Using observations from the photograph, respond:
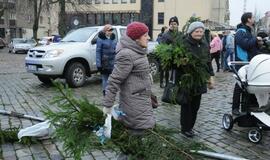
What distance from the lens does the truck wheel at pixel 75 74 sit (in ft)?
38.2

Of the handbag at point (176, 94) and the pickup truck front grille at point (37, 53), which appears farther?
the pickup truck front grille at point (37, 53)

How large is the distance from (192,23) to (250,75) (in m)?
1.16

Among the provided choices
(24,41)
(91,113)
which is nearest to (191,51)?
(91,113)

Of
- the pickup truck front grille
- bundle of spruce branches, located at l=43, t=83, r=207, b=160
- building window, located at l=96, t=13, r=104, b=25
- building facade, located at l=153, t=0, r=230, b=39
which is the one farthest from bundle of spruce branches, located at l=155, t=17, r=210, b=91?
building window, located at l=96, t=13, r=104, b=25

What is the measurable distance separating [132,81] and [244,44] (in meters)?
3.50

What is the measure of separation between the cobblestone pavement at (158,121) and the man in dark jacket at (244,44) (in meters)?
0.55

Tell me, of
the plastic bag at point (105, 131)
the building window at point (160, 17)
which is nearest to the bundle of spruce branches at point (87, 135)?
the plastic bag at point (105, 131)

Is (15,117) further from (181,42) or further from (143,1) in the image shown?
(143,1)

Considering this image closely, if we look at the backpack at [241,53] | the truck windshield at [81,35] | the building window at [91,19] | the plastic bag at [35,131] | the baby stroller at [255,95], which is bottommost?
the plastic bag at [35,131]

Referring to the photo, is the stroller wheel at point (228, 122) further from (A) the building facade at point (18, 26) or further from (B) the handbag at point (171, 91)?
(A) the building facade at point (18, 26)

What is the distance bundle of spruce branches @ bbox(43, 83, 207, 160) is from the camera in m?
3.51

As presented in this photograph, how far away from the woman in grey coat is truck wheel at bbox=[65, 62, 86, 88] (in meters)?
7.95

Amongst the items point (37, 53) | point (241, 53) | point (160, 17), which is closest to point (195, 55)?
point (241, 53)

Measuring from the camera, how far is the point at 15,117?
7152 millimetres
